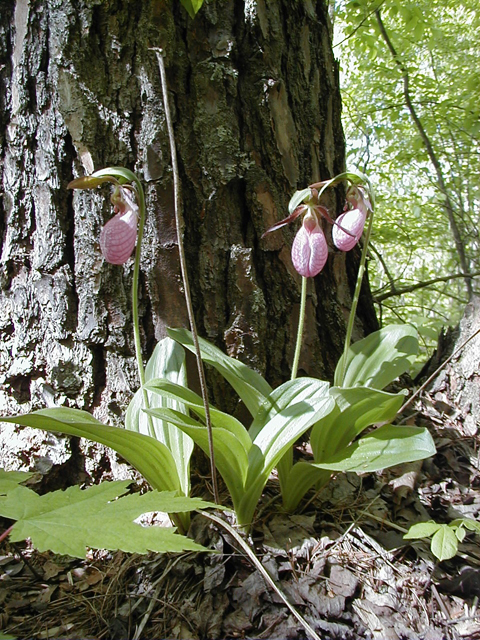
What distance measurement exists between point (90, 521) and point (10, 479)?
0.36 m

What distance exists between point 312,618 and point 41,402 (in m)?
1.15

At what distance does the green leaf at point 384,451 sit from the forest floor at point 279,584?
23 centimetres

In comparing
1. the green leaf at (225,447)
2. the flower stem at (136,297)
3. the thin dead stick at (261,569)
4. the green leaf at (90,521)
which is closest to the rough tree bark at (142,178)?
the flower stem at (136,297)

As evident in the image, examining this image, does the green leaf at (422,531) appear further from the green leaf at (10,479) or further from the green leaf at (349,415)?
the green leaf at (10,479)

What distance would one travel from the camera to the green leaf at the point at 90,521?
63cm

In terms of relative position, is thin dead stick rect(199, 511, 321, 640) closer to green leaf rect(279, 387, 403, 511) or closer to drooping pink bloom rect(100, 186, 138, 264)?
green leaf rect(279, 387, 403, 511)

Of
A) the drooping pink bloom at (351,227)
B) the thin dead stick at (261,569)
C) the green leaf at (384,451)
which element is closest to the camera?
the thin dead stick at (261,569)

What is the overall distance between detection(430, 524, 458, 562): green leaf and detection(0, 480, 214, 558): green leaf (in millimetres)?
690

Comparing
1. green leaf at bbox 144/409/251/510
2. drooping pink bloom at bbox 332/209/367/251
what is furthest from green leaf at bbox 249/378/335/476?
drooping pink bloom at bbox 332/209/367/251

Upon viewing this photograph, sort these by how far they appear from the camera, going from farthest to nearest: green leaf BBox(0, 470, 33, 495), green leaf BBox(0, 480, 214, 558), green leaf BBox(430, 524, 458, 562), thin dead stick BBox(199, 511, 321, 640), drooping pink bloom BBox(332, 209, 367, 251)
Answer: drooping pink bloom BBox(332, 209, 367, 251) → green leaf BBox(430, 524, 458, 562) → thin dead stick BBox(199, 511, 321, 640) → green leaf BBox(0, 470, 33, 495) → green leaf BBox(0, 480, 214, 558)

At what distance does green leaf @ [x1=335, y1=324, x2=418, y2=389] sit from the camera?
1.63 meters

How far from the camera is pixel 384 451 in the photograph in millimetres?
1294

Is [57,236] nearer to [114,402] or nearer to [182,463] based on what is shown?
[114,402]

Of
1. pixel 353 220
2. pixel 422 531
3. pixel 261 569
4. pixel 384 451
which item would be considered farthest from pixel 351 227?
pixel 261 569
